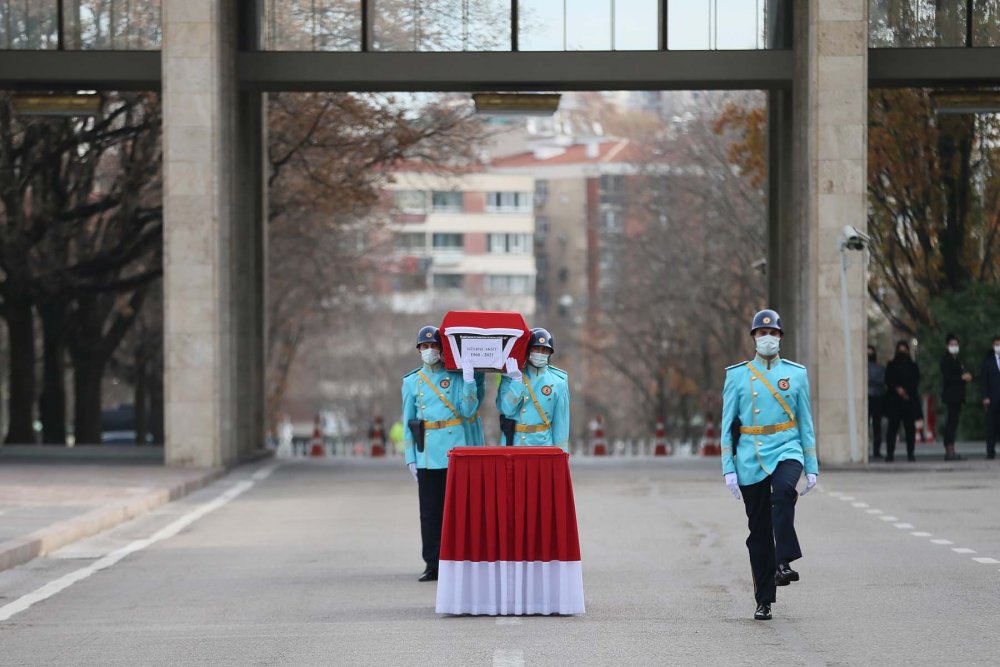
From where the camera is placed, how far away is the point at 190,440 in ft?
81.6

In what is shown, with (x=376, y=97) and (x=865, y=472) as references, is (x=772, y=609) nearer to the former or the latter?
(x=865, y=472)

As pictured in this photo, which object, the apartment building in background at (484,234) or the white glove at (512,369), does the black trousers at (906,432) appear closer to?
the white glove at (512,369)

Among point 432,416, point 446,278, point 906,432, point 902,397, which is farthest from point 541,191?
point 432,416

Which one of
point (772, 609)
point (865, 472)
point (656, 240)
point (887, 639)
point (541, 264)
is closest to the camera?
point (887, 639)

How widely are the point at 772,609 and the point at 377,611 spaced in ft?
8.11

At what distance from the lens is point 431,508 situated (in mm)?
12555

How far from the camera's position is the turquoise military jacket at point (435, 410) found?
1234 centimetres

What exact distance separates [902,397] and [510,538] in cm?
1631

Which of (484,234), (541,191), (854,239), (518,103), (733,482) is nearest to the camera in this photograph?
(733,482)

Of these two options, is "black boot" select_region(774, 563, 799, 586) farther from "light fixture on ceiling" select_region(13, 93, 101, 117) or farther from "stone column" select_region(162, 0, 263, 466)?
"light fixture on ceiling" select_region(13, 93, 101, 117)

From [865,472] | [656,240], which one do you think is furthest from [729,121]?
[656,240]

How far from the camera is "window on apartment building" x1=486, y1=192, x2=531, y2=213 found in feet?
422

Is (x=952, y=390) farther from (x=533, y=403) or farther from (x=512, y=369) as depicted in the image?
(x=512, y=369)

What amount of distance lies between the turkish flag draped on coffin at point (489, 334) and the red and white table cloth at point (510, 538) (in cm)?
96
